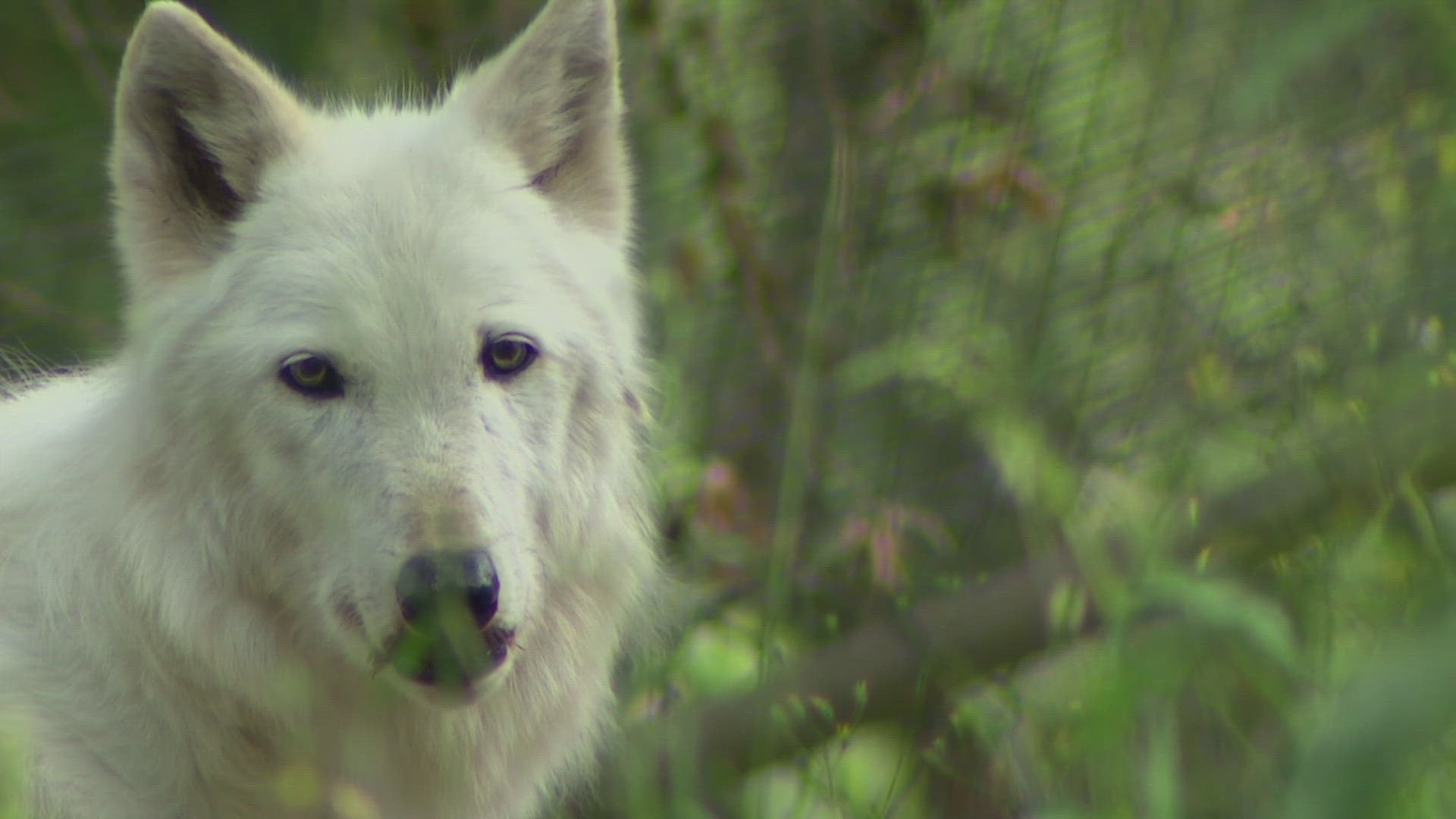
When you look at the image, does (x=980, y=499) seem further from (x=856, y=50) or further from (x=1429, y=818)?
(x=1429, y=818)

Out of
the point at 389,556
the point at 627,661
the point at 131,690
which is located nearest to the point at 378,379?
the point at 389,556

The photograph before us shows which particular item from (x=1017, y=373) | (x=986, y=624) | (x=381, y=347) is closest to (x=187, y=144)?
(x=381, y=347)

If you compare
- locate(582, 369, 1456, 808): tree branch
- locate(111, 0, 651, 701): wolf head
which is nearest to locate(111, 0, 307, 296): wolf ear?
locate(111, 0, 651, 701): wolf head

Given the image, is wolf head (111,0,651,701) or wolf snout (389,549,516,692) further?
wolf head (111,0,651,701)

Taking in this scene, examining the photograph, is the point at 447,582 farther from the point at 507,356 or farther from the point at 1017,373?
the point at 1017,373

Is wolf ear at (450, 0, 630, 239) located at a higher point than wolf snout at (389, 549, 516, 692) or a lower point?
higher

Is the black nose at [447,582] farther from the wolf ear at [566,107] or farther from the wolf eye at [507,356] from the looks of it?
the wolf ear at [566,107]

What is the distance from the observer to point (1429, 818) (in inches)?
50.0

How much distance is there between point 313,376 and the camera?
8.26 feet

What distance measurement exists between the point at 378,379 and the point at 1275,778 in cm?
163

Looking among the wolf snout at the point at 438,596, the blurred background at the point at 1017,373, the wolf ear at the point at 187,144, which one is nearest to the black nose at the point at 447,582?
the wolf snout at the point at 438,596

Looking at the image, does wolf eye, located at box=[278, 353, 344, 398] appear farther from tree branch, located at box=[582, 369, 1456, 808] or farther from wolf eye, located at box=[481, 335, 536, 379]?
tree branch, located at box=[582, 369, 1456, 808]

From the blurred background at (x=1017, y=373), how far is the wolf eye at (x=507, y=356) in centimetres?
42

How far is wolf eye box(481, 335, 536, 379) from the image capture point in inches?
101
